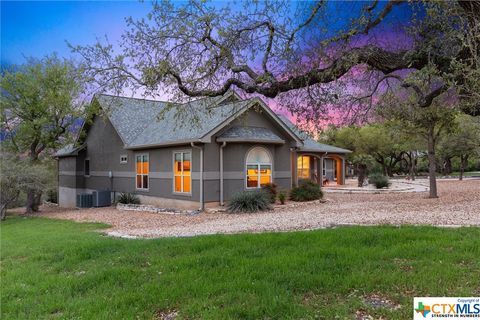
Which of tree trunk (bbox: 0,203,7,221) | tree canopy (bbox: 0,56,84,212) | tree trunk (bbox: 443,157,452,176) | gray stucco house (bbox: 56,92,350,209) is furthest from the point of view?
tree trunk (bbox: 443,157,452,176)

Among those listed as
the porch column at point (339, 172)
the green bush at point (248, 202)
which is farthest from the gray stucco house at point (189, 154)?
the porch column at point (339, 172)

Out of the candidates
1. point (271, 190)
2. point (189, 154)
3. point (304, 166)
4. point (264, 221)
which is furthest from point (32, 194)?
point (304, 166)

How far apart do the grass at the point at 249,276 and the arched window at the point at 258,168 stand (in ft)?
31.1

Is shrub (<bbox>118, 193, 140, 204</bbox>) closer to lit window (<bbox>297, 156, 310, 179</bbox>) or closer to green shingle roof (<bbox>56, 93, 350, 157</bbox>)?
green shingle roof (<bbox>56, 93, 350, 157</bbox>)

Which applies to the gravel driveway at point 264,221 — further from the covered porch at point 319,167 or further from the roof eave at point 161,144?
the covered porch at point 319,167

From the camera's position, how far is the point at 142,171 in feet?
65.5

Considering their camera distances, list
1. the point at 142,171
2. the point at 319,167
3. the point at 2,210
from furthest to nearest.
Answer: the point at 319,167 < the point at 142,171 < the point at 2,210

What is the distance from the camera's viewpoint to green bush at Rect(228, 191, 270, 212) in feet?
49.1

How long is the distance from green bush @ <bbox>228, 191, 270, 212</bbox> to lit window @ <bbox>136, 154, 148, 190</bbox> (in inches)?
253

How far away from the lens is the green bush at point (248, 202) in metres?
15.0

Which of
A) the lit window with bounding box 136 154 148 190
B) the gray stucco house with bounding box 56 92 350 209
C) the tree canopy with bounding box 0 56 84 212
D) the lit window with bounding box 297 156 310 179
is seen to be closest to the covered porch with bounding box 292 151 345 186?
the lit window with bounding box 297 156 310 179

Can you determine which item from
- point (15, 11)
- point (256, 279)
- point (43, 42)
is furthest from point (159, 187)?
point (256, 279)

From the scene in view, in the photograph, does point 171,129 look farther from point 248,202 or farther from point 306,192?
point 306,192

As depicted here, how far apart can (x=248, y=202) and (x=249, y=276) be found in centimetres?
983
